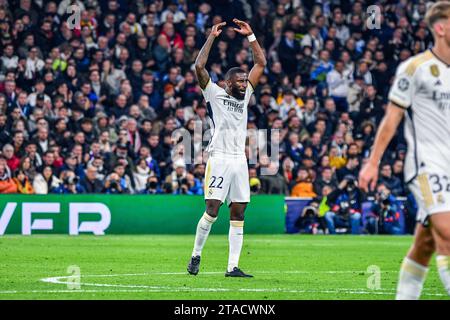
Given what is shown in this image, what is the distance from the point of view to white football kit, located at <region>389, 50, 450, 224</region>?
26.4 feet

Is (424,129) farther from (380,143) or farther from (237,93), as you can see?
(237,93)

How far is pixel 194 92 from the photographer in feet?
91.0

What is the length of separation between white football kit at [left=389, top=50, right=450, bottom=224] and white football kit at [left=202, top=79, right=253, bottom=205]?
17.2 feet

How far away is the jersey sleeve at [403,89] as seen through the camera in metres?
8.08

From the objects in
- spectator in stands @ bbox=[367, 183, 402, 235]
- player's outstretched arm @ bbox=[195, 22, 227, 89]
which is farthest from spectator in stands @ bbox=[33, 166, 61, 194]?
player's outstretched arm @ bbox=[195, 22, 227, 89]

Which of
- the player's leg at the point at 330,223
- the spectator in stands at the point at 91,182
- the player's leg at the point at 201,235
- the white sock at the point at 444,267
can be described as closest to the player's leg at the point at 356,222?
the player's leg at the point at 330,223

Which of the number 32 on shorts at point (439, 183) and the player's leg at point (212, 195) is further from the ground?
the number 32 on shorts at point (439, 183)

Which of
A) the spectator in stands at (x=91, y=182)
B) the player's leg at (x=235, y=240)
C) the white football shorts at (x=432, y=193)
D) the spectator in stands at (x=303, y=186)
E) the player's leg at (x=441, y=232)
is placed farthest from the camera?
the spectator in stands at (x=303, y=186)

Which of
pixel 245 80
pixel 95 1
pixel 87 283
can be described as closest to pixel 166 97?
pixel 95 1

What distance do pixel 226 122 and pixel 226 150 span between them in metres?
0.36

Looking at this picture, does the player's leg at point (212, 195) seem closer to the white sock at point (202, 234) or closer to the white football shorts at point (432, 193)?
the white sock at point (202, 234)

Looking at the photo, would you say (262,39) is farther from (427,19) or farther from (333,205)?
(427,19)

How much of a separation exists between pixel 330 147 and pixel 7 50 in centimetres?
865
